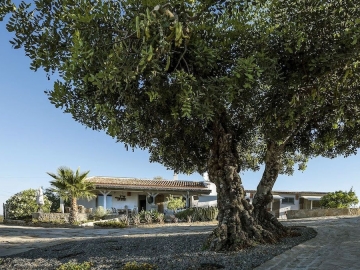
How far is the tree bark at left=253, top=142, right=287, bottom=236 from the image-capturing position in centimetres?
1261

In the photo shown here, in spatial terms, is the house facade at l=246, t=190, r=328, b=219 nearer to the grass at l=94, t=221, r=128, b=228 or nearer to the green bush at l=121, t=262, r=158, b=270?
the grass at l=94, t=221, r=128, b=228

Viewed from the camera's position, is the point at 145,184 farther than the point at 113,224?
Yes

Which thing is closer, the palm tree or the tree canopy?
the tree canopy

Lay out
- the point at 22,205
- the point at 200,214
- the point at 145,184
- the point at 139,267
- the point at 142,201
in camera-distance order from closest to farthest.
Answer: the point at 139,267 < the point at 200,214 < the point at 22,205 < the point at 145,184 < the point at 142,201

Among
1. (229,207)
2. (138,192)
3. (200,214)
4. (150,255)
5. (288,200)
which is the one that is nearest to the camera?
(150,255)

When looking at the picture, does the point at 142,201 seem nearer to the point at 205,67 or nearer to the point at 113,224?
the point at 113,224

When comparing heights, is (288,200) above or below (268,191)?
below

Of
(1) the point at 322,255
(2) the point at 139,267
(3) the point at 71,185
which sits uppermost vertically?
(3) the point at 71,185

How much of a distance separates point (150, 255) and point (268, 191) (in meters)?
5.07

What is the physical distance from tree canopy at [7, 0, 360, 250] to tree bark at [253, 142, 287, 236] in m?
0.24

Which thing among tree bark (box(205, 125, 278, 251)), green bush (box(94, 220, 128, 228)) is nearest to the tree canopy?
tree bark (box(205, 125, 278, 251))

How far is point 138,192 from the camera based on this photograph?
39.8m

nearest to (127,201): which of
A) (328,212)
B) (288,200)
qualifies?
(288,200)

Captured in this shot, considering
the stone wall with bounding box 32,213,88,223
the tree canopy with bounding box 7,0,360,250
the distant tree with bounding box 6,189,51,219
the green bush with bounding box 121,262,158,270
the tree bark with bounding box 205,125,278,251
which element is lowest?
the stone wall with bounding box 32,213,88,223
